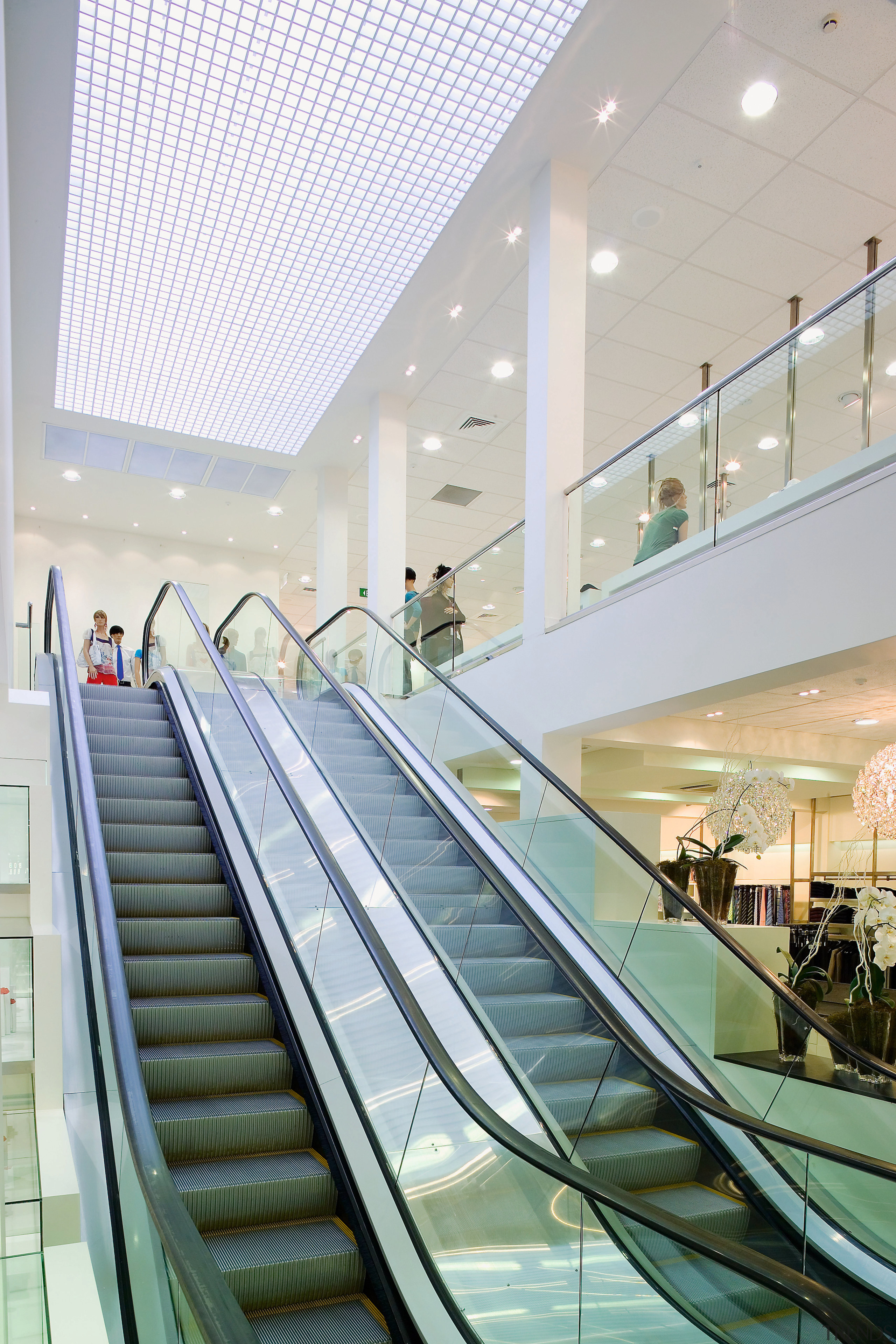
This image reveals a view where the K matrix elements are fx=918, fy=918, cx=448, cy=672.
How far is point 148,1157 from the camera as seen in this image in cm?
241

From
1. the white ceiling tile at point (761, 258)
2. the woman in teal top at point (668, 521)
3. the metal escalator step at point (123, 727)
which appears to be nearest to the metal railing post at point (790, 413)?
the woman in teal top at point (668, 521)

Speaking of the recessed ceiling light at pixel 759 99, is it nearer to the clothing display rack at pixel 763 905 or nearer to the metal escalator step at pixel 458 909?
the metal escalator step at pixel 458 909

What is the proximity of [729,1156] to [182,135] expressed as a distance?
8056 millimetres

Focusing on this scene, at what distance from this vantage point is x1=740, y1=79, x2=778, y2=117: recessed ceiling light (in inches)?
263

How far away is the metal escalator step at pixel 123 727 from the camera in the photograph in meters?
7.06

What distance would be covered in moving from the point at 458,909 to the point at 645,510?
10.2ft

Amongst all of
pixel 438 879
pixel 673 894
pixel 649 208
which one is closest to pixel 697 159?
pixel 649 208

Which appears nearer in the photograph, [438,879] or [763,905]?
[438,879]

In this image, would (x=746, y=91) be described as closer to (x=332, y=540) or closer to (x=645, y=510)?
(x=645, y=510)

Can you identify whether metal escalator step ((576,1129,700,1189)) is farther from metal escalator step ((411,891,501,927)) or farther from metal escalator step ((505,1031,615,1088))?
metal escalator step ((411,891,501,927))

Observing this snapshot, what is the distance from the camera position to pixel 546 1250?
9.61 ft


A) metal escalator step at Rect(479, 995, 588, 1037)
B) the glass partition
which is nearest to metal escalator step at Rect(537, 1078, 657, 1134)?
metal escalator step at Rect(479, 995, 588, 1037)

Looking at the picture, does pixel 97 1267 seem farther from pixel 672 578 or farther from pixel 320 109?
pixel 320 109

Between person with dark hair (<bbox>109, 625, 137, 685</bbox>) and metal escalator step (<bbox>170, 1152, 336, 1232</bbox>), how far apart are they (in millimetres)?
10110
